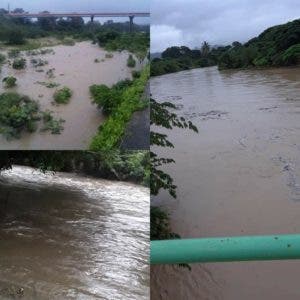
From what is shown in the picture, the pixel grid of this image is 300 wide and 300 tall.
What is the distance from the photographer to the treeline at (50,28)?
2.90 feet

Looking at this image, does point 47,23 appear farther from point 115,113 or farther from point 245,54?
point 245,54

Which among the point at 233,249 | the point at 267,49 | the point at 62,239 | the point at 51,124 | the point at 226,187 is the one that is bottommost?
the point at 62,239

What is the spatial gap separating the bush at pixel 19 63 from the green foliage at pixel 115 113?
15 cm

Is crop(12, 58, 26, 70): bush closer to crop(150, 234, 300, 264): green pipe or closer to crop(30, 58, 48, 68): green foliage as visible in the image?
crop(30, 58, 48, 68): green foliage

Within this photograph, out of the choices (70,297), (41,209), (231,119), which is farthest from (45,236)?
(231,119)

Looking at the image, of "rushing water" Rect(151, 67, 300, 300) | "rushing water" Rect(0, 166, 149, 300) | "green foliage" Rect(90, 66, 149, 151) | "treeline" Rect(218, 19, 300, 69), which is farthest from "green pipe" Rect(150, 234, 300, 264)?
"rushing water" Rect(0, 166, 149, 300)

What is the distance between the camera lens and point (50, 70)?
0.93 metres

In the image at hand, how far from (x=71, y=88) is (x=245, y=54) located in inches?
59.2

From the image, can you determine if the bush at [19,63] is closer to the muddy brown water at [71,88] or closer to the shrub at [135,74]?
the muddy brown water at [71,88]

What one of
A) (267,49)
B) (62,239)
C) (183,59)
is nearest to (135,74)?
(183,59)

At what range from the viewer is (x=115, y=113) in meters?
0.90

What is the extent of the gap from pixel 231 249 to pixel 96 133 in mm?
384

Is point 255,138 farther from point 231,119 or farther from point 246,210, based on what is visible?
point 246,210

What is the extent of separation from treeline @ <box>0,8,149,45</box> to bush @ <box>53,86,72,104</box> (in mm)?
121
